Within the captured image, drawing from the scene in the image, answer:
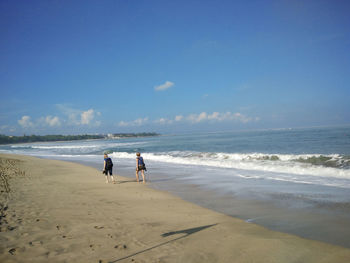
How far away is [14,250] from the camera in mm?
4199

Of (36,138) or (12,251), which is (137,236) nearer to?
(12,251)

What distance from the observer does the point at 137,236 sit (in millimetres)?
5020

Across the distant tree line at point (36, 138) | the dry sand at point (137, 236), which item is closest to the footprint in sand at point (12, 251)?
the dry sand at point (137, 236)

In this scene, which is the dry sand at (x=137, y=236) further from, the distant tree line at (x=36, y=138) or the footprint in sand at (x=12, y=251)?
the distant tree line at (x=36, y=138)

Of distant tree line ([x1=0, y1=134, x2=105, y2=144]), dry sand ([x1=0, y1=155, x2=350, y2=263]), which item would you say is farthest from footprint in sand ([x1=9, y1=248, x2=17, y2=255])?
distant tree line ([x1=0, y1=134, x2=105, y2=144])

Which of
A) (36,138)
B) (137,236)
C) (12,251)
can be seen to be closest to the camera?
(12,251)

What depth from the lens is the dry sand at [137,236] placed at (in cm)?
416

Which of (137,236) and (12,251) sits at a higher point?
(12,251)

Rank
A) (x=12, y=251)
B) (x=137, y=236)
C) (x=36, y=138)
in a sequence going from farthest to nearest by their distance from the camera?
(x=36, y=138), (x=137, y=236), (x=12, y=251)

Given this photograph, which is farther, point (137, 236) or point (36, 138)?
point (36, 138)

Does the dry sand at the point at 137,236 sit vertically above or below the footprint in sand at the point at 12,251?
below

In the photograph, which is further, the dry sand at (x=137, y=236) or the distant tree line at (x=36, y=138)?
the distant tree line at (x=36, y=138)

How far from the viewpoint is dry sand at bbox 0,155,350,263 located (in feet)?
13.6

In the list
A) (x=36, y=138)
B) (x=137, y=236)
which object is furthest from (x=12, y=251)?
(x=36, y=138)
